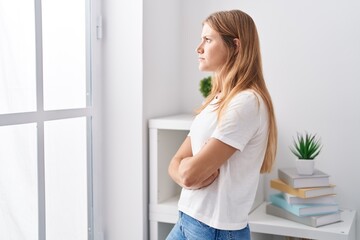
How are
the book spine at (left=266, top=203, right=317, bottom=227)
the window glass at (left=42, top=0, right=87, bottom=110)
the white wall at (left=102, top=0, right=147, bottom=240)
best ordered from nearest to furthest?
the window glass at (left=42, top=0, right=87, bottom=110)
the book spine at (left=266, top=203, right=317, bottom=227)
the white wall at (left=102, top=0, right=147, bottom=240)

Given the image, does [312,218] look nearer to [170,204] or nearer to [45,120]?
[170,204]

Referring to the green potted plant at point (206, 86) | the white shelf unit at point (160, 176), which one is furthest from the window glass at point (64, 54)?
the green potted plant at point (206, 86)

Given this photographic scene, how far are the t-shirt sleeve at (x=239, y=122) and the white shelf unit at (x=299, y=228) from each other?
0.56 meters

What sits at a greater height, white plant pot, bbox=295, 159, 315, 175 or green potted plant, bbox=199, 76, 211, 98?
green potted plant, bbox=199, 76, 211, 98

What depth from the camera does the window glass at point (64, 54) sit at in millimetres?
1546

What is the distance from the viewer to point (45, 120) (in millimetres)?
1535

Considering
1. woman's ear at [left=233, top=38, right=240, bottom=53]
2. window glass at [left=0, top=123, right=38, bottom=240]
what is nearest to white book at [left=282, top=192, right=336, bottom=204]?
woman's ear at [left=233, top=38, right=240, bottom=53]

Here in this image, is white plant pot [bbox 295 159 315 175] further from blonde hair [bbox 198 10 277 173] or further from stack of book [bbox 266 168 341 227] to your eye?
blonde hair [bbox 198 10 277 173]

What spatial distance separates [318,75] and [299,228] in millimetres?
690

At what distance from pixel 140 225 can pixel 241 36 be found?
3.04 feet

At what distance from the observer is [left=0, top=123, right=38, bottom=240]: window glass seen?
1352 mm

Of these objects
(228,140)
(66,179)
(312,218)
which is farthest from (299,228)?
(66,179)

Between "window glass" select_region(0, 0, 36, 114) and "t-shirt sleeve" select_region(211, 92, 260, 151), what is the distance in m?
0.63

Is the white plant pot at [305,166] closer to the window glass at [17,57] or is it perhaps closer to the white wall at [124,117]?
the white wall at [124,117]
